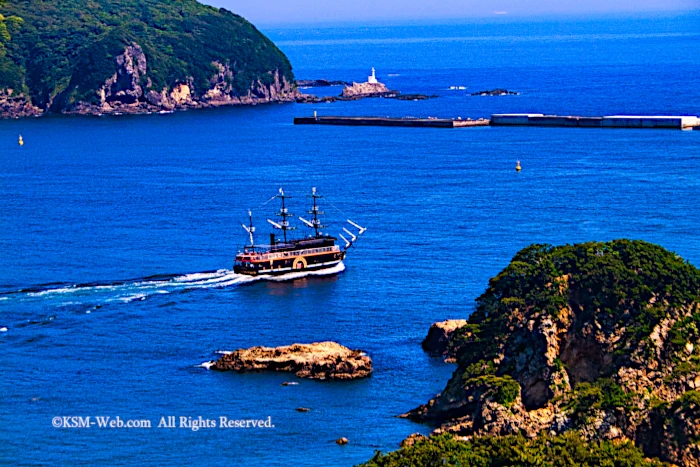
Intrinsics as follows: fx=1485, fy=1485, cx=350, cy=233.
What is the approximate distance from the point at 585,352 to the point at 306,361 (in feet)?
44.1

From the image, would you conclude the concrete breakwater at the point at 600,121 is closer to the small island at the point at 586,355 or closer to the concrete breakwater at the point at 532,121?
the concrete breakwater at the point at 532,121

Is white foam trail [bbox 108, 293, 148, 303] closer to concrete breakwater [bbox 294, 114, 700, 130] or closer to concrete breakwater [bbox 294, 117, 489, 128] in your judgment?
concrete breakwater [bbox 294, 114, 700, 130]

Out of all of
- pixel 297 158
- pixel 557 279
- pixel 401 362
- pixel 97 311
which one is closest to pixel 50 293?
pixel 97 311

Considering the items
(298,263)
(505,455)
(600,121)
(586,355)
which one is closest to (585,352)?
(586,355)

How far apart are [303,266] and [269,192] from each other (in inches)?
1229

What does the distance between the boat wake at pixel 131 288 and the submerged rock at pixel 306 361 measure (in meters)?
14.7

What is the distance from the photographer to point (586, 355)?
156ft

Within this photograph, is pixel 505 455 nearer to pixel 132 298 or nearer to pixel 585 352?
pixel 585 352

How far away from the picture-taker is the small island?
44281 millimetres

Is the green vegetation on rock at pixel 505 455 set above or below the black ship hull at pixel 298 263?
above

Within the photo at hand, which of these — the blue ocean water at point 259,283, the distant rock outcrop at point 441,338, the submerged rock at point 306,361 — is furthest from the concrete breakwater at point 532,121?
the submerged rock at point 306,361

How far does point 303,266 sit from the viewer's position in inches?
3191

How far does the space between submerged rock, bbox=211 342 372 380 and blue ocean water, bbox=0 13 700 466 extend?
2.31ft

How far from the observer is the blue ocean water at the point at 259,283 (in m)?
52.2
